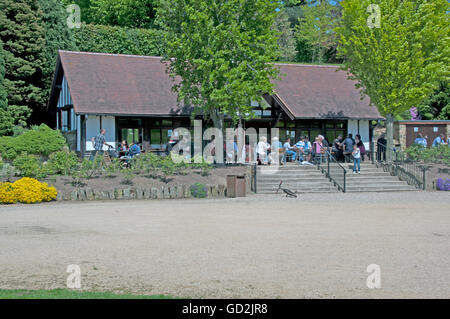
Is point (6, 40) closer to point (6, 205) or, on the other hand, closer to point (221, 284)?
point (6, 205)

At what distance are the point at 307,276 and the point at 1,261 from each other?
15.1 feet

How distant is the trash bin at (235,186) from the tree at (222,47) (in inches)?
175

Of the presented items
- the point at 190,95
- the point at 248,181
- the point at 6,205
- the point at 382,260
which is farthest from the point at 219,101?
the point at 382,260

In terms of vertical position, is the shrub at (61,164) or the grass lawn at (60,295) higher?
the shrub at (61,164)

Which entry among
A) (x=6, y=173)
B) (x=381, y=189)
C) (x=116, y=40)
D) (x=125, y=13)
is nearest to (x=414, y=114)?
(x=381, y=189)

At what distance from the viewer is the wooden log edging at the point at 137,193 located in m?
17.9

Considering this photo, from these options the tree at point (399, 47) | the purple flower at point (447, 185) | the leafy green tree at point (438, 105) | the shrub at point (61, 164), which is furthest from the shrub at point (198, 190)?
the leafy green tree at point (438, 105)

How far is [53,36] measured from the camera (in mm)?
32938

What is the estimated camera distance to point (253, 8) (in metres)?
23.0

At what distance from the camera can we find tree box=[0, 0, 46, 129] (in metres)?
Answer: 30.9

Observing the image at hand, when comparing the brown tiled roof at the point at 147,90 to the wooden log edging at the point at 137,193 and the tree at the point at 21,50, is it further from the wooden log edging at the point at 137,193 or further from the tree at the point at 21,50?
the wooden log edging at the point at 137,193

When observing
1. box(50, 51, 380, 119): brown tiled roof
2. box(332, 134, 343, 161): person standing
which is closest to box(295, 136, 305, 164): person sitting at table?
box(332, 134, 343, 161): person standing

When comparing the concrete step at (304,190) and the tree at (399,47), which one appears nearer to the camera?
the concrete step at (304,190)

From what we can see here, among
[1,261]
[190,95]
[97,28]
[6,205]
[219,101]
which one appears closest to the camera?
[1,261]
